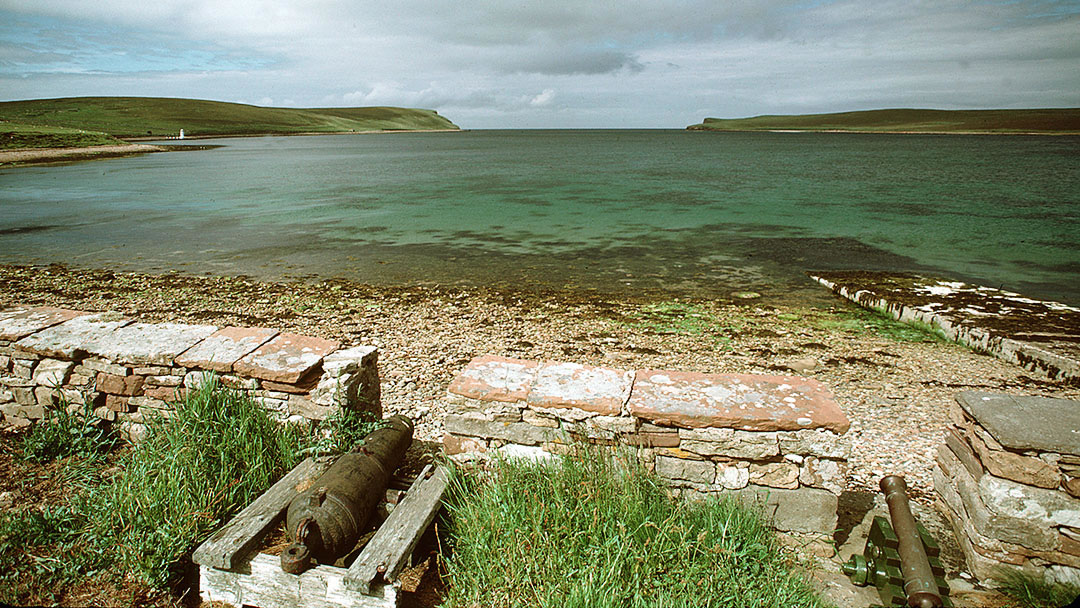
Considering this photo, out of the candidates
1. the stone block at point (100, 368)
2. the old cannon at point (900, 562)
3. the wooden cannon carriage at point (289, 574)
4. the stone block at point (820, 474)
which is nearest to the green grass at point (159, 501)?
the wooden cannon carriage at point (289, 574)

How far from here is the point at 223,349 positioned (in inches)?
171

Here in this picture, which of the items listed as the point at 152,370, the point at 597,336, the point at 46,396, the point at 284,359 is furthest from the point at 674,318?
the point at 46,396

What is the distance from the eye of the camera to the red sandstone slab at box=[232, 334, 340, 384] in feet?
13.4

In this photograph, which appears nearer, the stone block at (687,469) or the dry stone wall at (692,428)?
the dry stone wall at (692,428)

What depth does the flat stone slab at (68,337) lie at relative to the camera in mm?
4383

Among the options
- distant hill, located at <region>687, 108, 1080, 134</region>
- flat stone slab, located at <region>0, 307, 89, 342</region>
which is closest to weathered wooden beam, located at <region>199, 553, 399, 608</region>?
flat stone slab, located at <region>0, 307, 89, 342</region>

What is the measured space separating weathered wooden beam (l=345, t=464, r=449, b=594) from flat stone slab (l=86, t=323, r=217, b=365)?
7.87ft

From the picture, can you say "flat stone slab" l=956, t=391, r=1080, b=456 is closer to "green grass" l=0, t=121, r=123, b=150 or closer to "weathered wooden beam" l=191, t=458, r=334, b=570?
"weathered wooden beam" l=191, t=458, r=334, b=570

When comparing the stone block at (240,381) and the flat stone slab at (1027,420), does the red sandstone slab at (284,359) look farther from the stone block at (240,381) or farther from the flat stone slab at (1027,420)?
the flat stone slab at (1027,420)

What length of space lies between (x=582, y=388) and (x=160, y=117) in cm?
13945

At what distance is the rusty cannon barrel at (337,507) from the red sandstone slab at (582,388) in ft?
3.84

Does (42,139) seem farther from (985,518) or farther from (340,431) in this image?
(985,518)

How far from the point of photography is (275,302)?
9266 millimetres

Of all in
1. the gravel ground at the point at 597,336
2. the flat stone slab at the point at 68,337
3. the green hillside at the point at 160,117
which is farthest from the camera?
the green hillside at the point at 160,117
